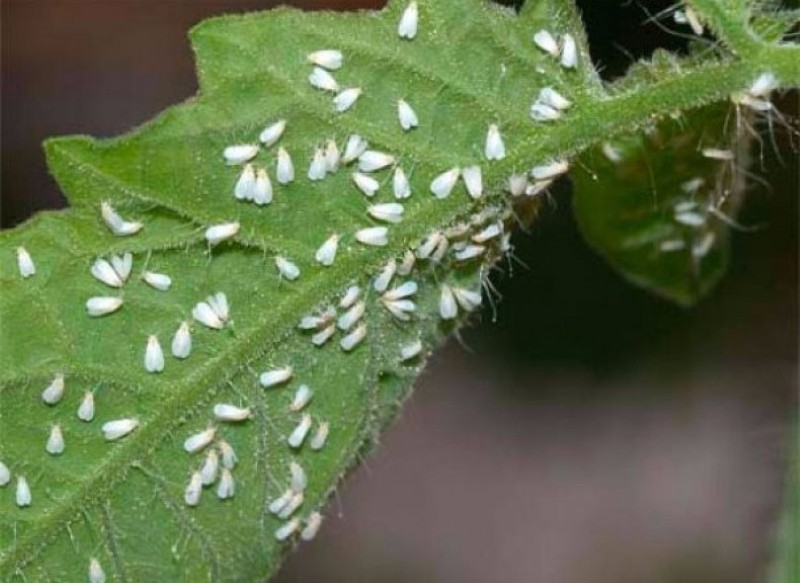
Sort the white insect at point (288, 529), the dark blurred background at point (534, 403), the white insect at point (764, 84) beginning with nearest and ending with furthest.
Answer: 1. the white insect at point (764, 84)
2. the white insect at point (288, 529)
3. the dark blurred background at point (534, 403)

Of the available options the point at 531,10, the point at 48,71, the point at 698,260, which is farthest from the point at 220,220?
the point at 48,71

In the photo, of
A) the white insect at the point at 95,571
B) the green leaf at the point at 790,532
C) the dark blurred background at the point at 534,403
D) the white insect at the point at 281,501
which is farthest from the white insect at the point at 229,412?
the dark blurred background at the point at 534,403

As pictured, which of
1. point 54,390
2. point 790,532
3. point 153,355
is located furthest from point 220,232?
point 790,532

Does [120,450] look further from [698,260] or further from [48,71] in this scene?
[48,71]

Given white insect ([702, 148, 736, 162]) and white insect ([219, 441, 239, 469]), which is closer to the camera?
white insect ([219, 441, 239, 469])

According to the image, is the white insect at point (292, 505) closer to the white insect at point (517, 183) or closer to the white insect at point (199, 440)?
the white insect at point (199, 440)

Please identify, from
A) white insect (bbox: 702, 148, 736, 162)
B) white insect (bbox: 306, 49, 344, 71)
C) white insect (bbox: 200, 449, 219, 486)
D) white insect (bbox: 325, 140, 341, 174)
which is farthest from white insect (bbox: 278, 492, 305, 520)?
white insect (bbox: 702, 148, 736, 162)

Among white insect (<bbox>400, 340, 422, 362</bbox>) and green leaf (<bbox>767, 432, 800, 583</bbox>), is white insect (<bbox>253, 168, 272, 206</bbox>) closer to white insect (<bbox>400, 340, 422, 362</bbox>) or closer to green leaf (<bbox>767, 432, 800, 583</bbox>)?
white insect (<bbox>400, 340, 422, 362</bbox>)
